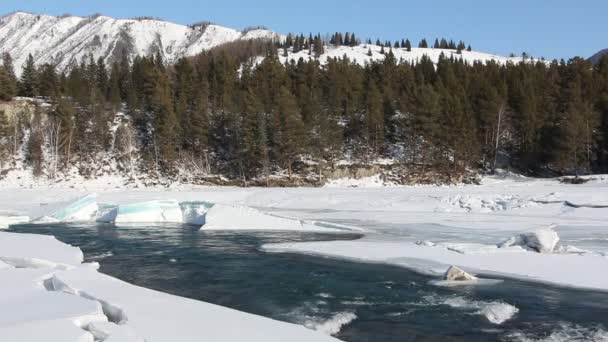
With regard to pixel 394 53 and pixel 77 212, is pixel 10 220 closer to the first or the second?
pixel 77 212

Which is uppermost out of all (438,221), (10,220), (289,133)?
(289,133)

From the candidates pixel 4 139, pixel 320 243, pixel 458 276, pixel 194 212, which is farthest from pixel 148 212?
pixel 4 139

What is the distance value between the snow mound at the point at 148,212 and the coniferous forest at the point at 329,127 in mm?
24858

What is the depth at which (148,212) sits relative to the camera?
3050 centimetres

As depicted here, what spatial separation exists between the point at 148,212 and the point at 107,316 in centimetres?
2177

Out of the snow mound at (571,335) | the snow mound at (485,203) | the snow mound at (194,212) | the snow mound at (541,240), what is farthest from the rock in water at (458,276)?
the snow mound at (485,203)

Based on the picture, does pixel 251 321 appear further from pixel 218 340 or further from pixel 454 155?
pixel 454 155

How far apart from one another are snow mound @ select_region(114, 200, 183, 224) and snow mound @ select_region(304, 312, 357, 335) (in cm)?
2093

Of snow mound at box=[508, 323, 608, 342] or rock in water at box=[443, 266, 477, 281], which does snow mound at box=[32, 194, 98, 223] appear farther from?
snow mound at box=[508, 323, 608, 342]

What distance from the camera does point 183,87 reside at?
7281 cm

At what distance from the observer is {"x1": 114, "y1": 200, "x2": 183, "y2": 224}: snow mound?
30359 millimetres

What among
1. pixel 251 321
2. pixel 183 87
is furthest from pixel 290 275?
pixel 183 87

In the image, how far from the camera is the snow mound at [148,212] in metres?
30.4

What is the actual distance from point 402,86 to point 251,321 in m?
70.6
